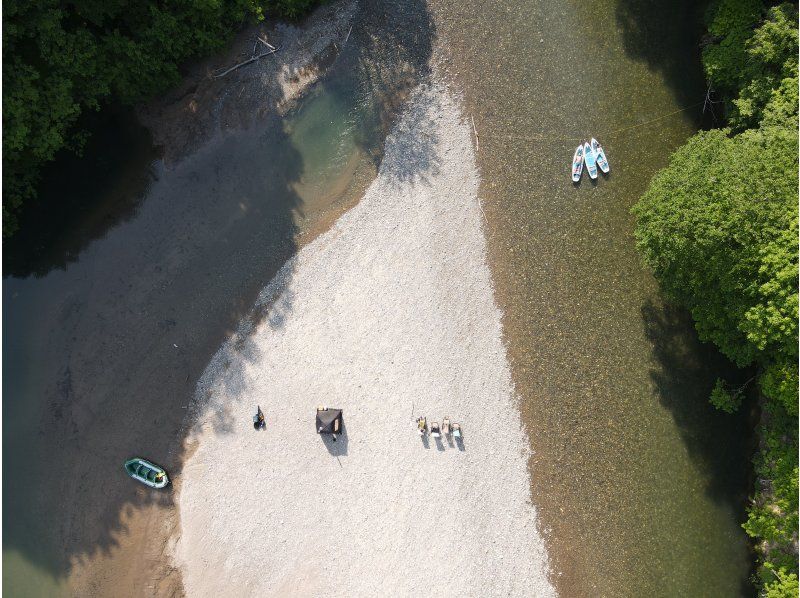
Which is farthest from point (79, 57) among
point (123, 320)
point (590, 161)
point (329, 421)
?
point (590, 161)

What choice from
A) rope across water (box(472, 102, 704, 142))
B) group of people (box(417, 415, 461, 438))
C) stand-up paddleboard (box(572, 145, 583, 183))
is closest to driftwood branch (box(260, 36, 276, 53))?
rope across water (box(472, 102, 704, 142))

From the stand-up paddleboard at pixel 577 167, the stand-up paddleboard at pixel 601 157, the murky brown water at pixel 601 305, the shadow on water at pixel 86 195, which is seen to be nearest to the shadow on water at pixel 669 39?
the murky brown water at pixel 601 305

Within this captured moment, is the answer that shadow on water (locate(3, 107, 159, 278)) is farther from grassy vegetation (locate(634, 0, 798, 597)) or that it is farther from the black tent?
grassy vegetation (locate(634, 0, 798, 597))

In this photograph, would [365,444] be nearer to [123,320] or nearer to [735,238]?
[123,320]

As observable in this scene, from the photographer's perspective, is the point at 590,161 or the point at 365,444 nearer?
the point at 365,444

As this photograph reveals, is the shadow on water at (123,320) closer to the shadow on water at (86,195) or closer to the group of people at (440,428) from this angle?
the shadow on water at (86,195)
